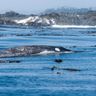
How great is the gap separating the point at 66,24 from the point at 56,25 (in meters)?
2.15

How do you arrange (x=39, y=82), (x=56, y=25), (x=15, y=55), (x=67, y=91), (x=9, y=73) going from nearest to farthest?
(x=67, y=91)
(x=39, y=82)
(x=9, y=73)
(x=15, y=55)
(x=56, y=25)

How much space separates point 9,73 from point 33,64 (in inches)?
171

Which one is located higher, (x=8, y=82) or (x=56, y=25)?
(x=8, y=82)

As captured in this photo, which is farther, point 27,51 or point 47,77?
point 27,51

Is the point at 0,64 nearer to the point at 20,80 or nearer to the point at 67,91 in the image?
the point at 20,80

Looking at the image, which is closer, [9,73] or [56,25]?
[9,73]

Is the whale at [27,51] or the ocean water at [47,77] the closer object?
the ocean water at [47,77]

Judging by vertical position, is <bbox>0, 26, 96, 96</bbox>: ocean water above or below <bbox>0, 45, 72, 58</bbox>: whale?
above

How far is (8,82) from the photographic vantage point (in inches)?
1078

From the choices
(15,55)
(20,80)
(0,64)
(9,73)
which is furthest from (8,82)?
(15,55)

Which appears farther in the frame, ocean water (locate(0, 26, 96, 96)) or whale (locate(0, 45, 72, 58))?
whale (locate(0, 45, 72, 58))

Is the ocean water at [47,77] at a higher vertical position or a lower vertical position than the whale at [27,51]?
higher

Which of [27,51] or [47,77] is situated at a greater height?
[47,77]

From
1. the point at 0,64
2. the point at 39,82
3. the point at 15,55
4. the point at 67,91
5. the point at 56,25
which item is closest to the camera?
the point at 67,91
